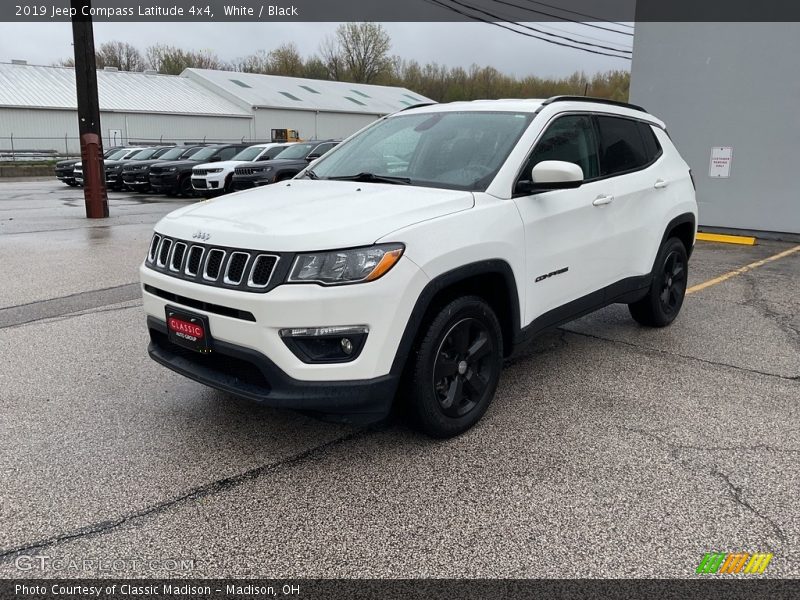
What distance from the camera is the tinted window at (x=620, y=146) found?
4.99 meters

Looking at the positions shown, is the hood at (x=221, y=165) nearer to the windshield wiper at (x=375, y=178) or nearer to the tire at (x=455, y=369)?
the windshield wiper at (x=375, y=178)

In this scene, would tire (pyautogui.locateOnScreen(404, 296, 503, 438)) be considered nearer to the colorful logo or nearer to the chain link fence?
the colorful logo

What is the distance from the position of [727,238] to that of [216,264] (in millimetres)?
10208

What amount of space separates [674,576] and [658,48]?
37.2 feet

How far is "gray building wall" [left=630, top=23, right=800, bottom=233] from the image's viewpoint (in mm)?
10938

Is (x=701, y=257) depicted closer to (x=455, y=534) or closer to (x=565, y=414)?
(x=565, y=414)

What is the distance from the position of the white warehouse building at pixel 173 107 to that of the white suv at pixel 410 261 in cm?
3975

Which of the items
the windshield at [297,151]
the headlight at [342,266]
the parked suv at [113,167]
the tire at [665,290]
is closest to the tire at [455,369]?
the headlight at [342,266]

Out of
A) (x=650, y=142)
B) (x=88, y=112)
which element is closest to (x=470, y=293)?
Result: (x=650, y=142)

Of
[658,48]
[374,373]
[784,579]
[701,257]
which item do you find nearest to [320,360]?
[374,373]

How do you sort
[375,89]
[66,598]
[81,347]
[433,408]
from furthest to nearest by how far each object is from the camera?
[375,89]
[81,347]
[433,408]
[66,598]

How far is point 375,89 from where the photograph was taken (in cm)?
6022

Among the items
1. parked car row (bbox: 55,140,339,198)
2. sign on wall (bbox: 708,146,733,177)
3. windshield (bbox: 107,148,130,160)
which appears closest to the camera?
sign on wall (bbox: 708,146,733,177)

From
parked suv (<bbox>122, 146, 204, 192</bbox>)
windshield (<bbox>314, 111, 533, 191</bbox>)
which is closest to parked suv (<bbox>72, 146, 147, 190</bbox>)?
parked suv (<bbox>122, 146, 204, 192</bbox>)
